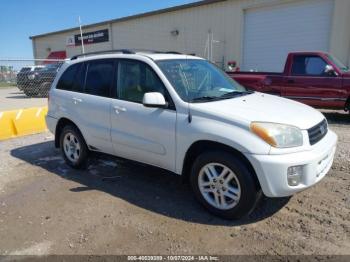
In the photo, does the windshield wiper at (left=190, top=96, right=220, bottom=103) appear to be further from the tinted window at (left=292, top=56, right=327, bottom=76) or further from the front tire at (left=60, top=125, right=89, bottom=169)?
the tinted window at (left=292, top=56, right=327, bottom=76)

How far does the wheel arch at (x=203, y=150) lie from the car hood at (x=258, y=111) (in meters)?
0.30

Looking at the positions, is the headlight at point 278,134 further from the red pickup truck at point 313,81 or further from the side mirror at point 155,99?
the red pickup truck at point 313,81

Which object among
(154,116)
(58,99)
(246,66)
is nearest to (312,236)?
(154,116)

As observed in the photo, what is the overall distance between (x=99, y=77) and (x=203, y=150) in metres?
2.08

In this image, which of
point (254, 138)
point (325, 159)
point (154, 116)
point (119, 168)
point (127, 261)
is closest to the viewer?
point (127, 261)

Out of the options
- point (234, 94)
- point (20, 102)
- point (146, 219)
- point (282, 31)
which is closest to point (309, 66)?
point (234, 94)

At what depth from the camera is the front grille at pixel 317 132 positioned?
11.0 ft

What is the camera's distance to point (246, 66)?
16969 mm

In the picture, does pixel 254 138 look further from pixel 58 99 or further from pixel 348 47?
pixel 348 47

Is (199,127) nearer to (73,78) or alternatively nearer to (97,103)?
(97,103)

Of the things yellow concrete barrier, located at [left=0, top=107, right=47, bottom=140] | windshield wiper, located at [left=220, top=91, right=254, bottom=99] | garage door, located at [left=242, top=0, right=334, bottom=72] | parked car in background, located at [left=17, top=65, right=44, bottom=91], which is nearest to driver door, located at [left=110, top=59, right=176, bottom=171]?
windshield wiper, located at [left=220, top=91, right=254, bottom=99]

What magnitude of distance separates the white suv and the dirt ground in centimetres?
35

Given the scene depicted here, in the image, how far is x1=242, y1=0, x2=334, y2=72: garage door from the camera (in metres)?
14.2

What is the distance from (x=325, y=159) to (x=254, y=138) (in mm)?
926
